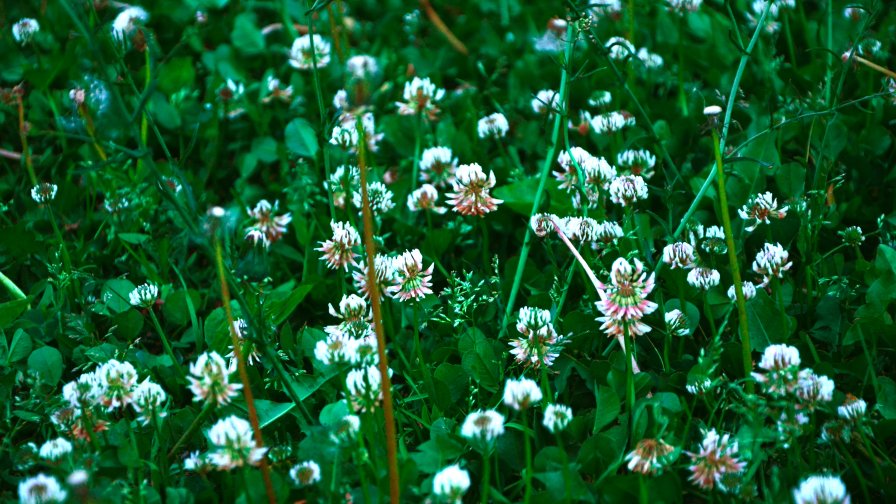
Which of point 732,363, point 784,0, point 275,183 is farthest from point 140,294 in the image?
point 784,0

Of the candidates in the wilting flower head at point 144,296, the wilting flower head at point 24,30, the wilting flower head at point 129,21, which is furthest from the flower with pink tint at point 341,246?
the wilting flower head at point 24,30

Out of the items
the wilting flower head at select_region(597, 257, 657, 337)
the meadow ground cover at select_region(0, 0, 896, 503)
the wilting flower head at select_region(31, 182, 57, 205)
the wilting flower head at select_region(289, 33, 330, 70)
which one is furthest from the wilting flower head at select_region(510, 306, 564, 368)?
the wilting flower head at select_region(289, 33, 330, 70)

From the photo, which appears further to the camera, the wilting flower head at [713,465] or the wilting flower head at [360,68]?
the wilting flower head at [713,465]

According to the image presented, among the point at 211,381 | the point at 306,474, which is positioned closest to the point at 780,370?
the point at 306,474

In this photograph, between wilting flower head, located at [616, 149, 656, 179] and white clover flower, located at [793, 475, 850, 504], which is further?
wilting flower head, located at [616, 149, 656, 179]

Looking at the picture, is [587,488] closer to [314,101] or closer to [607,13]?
[314,101]

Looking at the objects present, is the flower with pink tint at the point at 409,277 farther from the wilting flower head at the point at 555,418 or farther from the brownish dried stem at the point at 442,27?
the brownish dried stem at the point at 442,27

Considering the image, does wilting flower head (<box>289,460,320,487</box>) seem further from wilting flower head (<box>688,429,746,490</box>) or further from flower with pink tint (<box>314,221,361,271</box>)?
wilting flower head (<box>688,429,746,490</box>)
